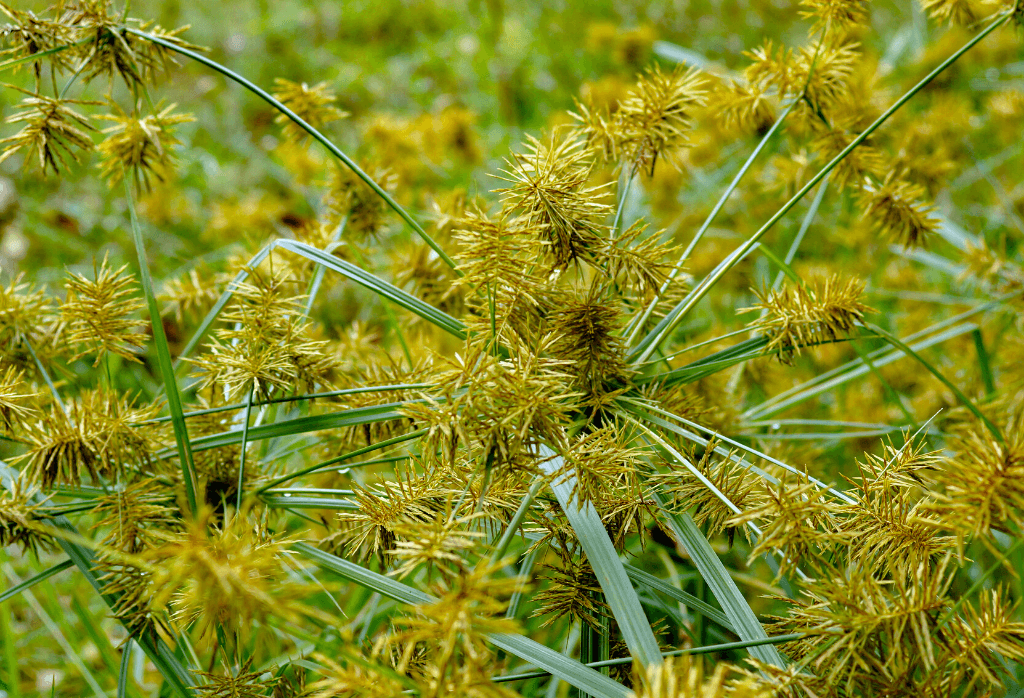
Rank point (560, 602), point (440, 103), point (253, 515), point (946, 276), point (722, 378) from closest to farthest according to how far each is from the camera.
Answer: point (560, 602) → point (253, 515) → point (722, 378) → point (946, 276) → point (440, 103)

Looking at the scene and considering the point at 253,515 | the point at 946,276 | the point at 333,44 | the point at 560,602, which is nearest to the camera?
the point at 560,602

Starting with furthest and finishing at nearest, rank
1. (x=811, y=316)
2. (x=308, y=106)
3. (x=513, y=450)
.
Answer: (x=308, y=106), (x=811, y=316), (x=513, y=450)

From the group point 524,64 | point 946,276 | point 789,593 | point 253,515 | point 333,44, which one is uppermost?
point 333,44

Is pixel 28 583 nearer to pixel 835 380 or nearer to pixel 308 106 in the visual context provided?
pixel 308 106

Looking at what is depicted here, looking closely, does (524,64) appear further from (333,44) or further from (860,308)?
(860,308)

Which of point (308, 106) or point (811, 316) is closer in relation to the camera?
point (811, 316)

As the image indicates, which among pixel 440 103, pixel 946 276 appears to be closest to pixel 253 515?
pixel 946 276

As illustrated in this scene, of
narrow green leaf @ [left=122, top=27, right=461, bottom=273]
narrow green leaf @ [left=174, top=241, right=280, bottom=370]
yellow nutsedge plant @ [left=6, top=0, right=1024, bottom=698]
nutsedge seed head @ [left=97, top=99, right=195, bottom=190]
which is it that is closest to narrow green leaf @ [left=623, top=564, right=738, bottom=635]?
yellow nutsedge plant @ [left=6, top=0, right=1024, bottom=698]

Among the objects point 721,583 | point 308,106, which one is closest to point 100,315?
point 308,106

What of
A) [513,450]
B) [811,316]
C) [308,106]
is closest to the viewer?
[513,450]
